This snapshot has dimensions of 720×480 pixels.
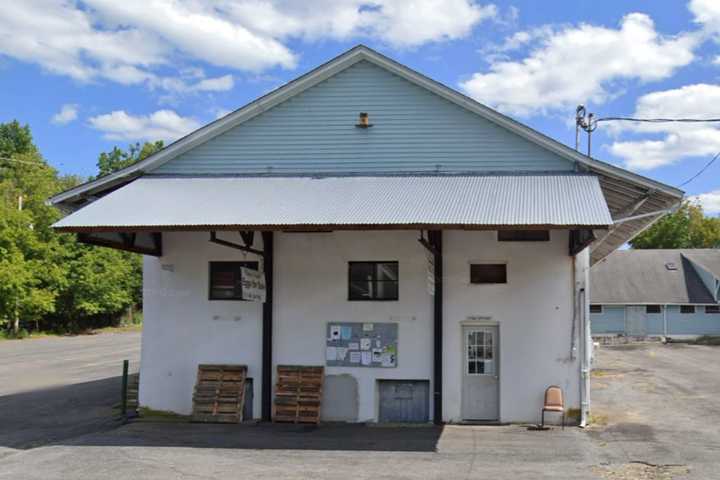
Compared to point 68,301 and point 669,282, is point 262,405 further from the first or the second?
point 669,282

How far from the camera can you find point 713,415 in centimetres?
1444

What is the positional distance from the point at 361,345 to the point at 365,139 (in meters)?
4.27

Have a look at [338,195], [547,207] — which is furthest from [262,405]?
[547,207]

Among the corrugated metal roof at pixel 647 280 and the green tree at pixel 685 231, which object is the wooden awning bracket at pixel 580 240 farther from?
the green tree at pixel 685 231

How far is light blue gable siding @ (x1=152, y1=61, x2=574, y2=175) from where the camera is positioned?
1422 cm

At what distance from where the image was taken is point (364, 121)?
14.5m

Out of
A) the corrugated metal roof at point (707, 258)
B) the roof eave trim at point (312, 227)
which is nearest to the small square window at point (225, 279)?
the roof eave trim at point (312, 227)

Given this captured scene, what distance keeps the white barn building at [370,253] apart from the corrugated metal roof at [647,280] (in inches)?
1146

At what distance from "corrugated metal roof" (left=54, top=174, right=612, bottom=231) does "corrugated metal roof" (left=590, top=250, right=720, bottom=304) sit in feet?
97.6

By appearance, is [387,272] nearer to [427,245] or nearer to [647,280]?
[427,245]

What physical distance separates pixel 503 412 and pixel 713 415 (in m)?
4.76

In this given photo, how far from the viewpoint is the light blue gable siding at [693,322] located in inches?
1638

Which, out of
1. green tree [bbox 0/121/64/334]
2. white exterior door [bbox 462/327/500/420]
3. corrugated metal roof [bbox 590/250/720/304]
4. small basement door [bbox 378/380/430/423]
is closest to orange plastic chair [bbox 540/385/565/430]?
white exterior door [bbox 462/327/500/420]

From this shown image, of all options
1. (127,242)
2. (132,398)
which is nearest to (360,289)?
(127,242)
